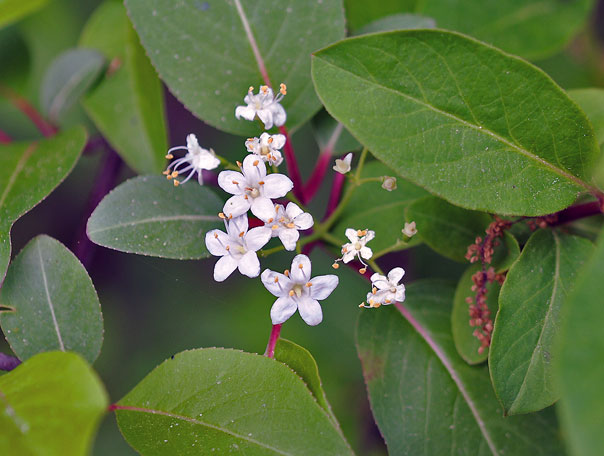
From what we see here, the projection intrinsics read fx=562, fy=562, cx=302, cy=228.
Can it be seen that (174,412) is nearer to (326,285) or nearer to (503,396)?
(326,285)

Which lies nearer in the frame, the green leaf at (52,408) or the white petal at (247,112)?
the green leaf at (52,408)

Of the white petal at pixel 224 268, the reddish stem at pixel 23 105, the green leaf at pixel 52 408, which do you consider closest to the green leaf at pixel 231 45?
the white petal at pixel 224 268

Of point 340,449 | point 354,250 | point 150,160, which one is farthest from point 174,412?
point 150,160

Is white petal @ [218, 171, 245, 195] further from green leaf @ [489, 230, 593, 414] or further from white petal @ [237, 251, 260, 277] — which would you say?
green leaf @ [489, 230, 593, 414]

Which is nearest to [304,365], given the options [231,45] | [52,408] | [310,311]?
[310,311]

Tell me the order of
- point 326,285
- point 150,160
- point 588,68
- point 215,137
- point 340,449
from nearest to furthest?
point 340,449 < point 326,285 < point 150,160 < point 588,68 < point 215,137

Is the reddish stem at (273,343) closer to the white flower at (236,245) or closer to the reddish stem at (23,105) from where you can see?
the white flower at (236,245)
